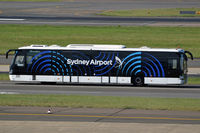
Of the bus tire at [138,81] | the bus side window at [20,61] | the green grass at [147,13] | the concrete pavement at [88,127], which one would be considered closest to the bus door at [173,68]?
the bus tire at [138,81]

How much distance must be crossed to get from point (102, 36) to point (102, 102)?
36.3 m

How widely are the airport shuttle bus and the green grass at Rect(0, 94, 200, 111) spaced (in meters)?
8.79

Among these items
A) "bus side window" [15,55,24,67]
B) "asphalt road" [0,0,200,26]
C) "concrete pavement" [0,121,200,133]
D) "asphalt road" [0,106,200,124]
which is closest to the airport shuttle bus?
"bus side window" [15,55,24,67]

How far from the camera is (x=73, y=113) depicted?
23359 mm

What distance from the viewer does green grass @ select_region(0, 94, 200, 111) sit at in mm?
25422

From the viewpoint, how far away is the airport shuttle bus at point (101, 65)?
3766 centimetres

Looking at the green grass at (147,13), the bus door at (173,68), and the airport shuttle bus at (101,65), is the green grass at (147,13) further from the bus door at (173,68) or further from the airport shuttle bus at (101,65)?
the bus door at (173,68)

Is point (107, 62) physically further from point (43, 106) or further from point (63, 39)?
point (63, 39)

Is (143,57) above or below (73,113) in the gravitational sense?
above

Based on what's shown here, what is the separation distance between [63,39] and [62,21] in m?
14.8

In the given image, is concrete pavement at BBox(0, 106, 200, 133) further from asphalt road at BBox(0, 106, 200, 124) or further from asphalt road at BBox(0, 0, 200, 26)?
asphalt road at BBox(0, 0, 200, 26)

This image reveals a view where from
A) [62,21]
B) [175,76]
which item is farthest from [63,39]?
[175,76]

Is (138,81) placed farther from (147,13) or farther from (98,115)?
(147,13)

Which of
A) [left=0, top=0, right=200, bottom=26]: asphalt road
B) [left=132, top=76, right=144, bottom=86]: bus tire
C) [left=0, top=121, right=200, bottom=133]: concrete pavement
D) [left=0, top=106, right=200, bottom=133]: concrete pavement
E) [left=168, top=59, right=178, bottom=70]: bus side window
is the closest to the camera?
[left=0, top=121, right=200, bottom=133]: concrete pavement
